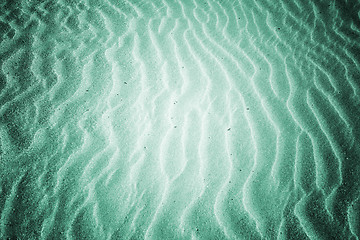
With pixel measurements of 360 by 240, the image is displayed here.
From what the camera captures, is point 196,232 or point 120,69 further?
point 120,69

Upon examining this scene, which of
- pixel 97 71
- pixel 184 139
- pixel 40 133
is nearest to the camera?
pixel 40 133

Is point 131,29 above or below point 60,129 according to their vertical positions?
above

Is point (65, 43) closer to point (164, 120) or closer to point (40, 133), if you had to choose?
point (40, 133)

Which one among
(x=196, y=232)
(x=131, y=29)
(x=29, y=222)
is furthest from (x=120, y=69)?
(x=196, y=232)

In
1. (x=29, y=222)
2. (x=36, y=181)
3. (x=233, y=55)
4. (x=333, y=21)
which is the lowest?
(x=29, y=222)

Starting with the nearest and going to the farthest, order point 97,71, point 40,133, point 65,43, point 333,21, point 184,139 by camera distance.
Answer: point 40,133 → point 184,139 → point 97,71 → point 65,43 → point 333,21

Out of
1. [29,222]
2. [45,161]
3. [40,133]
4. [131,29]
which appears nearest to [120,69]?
[131,29]
